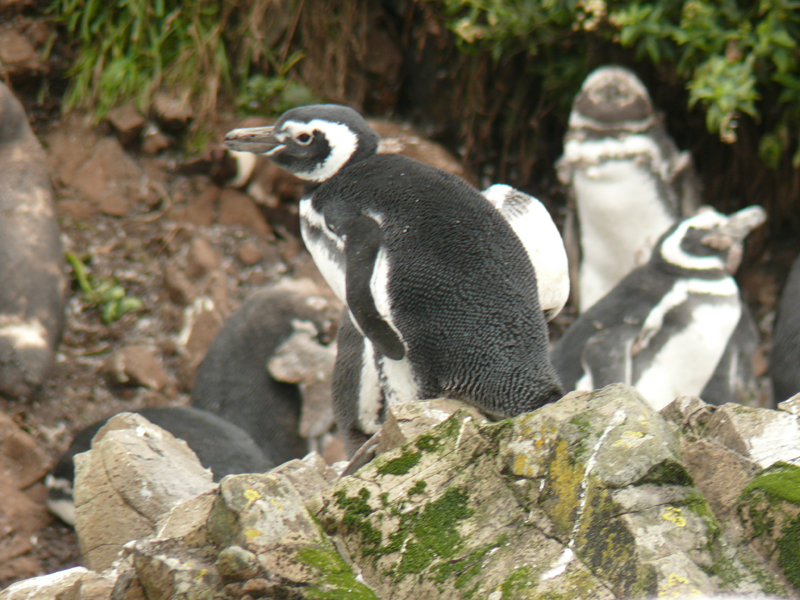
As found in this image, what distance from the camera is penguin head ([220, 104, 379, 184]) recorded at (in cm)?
191

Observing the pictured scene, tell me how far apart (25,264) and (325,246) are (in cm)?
206

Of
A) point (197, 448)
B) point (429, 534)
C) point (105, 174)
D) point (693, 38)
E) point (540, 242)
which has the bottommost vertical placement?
point (197, 448)

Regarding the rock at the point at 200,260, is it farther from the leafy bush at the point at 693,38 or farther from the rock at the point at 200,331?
the leafy bush at the point at 693,38

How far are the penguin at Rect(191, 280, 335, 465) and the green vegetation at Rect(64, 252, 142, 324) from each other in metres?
0.86

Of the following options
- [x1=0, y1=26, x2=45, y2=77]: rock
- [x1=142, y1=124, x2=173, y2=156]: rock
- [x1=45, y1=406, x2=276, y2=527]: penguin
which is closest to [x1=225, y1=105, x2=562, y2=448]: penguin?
[x1=45, y1=406, x2=276, y2=527]: penguin

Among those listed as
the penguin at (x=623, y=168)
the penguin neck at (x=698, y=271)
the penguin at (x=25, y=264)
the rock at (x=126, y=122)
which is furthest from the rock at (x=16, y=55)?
the penguin neck at (x=698, y=271)

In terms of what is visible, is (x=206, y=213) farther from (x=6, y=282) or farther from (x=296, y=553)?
(x=296, y=553)

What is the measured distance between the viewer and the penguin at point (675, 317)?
3.39m

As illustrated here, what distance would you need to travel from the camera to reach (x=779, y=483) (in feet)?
4.35

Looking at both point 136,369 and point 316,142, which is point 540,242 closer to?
point 316,142

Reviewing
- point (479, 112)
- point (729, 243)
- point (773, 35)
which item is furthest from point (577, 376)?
point (479, 112)

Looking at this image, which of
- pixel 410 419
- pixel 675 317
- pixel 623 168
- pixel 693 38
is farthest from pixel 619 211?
pixel 410 419

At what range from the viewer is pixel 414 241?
5.84 feet

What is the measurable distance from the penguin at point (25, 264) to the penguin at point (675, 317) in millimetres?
1973
